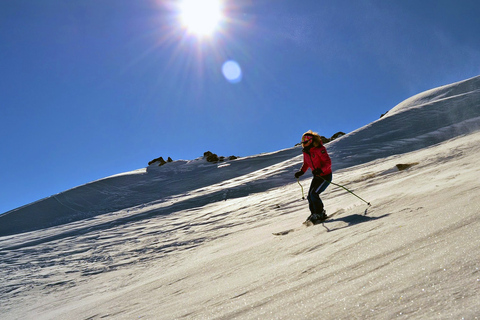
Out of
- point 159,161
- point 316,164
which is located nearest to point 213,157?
point 159,161

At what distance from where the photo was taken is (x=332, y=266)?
6.51 ft

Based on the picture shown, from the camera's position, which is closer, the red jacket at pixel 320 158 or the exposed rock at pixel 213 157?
the red jacket at pixel 320 158

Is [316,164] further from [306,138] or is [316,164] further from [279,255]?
[279,255]

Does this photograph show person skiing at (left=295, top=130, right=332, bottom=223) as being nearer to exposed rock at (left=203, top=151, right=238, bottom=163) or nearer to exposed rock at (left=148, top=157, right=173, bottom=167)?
exposed rock at (left=203, top=151, right=238, bottom=163)

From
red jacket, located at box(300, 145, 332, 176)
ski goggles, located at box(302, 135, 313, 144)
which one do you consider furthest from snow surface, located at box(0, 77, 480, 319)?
ski goggles, located at box(302, 135, 313, 144)

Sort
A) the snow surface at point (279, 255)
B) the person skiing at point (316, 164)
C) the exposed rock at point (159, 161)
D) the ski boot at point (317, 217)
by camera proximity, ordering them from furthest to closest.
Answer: the exposed rock at point (159, 161)
the person skiing at point (316, 164)
the ski boot at point (317, 217)
the snow surface at point (279, 255)

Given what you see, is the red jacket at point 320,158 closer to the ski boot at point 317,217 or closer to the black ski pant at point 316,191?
the black ski pant at point 316,191

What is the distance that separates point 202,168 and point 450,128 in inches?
545

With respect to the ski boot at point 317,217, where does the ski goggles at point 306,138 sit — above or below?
above

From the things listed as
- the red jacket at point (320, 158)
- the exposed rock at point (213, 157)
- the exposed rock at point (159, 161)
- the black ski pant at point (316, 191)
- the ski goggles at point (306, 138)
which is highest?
the exposed rock at point (159, 161)

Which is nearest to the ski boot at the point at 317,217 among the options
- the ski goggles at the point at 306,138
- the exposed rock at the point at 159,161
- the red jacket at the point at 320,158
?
the red jacket at the point at 320,158

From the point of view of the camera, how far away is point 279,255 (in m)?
2.88

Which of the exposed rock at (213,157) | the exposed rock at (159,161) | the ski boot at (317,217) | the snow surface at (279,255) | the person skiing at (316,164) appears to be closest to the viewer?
the snow surface at (279,255)

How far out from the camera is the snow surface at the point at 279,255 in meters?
1.43
